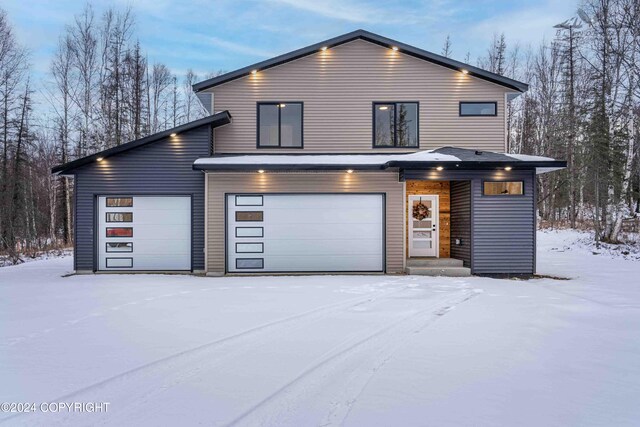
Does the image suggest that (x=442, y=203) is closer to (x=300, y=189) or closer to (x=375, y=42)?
(x=300, y=189)

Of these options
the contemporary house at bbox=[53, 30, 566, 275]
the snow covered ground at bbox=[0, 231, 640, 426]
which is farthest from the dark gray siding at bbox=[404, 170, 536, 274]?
the snow covered ground at bbox=[0, 231, 640, 426]

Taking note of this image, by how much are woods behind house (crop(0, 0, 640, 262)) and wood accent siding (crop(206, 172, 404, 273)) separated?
990 centimetres

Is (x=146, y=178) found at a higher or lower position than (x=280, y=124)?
lower

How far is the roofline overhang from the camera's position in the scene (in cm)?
1036

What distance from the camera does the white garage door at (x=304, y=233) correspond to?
11430 millimetres

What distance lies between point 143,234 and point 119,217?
0.81 m

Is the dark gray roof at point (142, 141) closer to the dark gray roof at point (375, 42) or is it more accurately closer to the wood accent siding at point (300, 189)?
the dark gray roof at point (375, 42)

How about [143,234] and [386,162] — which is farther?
[143,234]

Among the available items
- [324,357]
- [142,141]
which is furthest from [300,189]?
[324,357]

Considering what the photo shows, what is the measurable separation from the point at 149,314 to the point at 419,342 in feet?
12.8

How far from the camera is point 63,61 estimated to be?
20.9 m

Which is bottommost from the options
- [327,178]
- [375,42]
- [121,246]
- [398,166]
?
[121,246]

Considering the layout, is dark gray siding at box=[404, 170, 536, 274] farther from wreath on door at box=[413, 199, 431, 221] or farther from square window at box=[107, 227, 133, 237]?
square window at box=[107, 227, 133, 237]

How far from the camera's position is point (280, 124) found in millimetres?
12156
